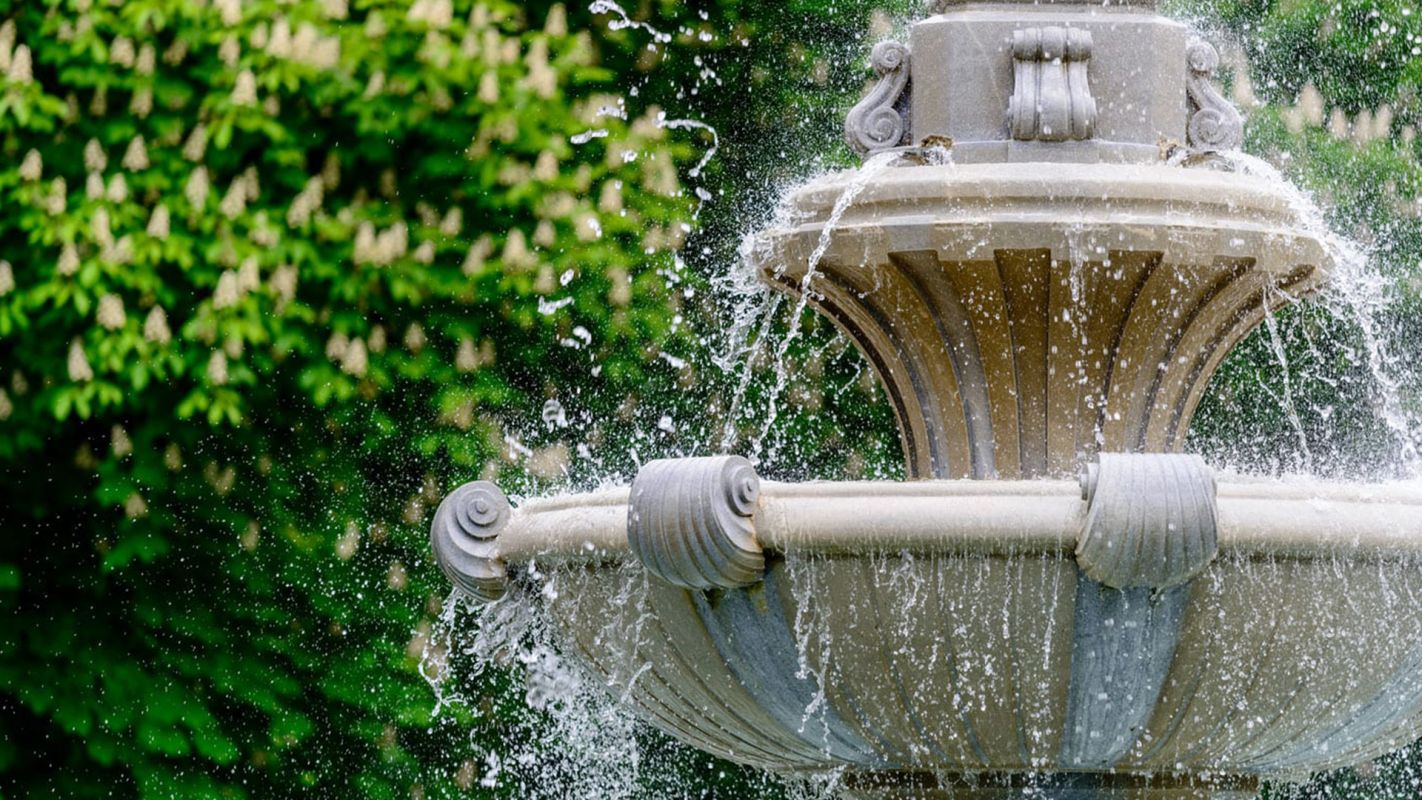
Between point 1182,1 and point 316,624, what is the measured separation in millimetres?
4546

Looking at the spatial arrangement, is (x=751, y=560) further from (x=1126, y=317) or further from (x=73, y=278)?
(x=73, y=278)

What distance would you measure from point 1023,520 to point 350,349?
18.7 ft

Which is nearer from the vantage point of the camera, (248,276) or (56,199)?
(56,199)

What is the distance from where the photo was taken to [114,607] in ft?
31.6

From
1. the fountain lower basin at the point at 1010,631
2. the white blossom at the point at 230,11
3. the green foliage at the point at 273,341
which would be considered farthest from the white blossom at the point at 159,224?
the fountain lower basin at the point at 1010,631

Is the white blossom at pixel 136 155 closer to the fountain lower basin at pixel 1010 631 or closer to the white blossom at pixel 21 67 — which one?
the white blossom at pixel 21 67

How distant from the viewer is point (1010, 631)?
Answer: 4.07 meters

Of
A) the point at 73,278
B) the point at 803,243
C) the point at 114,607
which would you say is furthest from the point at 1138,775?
the point at 114,607

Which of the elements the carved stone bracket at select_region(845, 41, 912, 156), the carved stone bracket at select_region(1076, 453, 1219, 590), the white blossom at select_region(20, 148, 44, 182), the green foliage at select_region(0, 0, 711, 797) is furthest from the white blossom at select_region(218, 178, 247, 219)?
the carved stone bracket at select_region(1076, 453, 1219, 590)

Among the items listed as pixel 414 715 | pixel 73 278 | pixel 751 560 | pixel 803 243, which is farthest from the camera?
pixel 414 715

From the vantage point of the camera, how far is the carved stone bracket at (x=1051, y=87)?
192 inches

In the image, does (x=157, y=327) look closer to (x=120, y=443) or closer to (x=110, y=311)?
(x=110, y=311)

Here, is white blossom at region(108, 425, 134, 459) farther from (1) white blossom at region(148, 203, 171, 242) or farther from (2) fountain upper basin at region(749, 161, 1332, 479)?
(2) fountain upper basin at region(749, 161, 1332, 479)

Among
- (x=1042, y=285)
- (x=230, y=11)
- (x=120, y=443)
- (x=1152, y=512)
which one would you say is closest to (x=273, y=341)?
(x=120, y=443)
